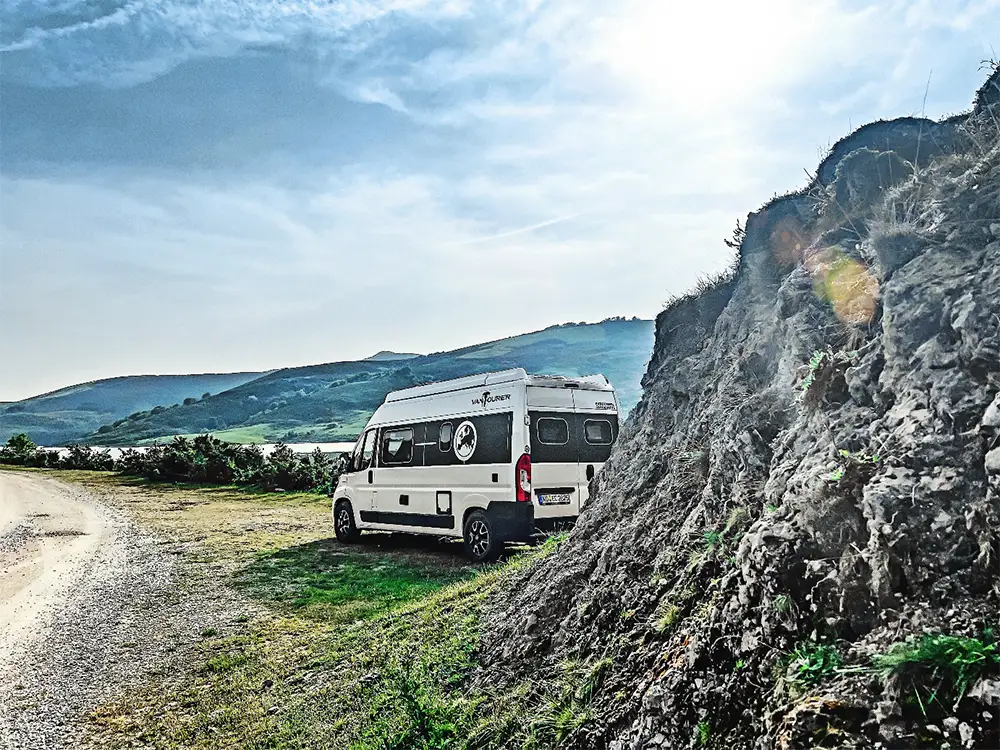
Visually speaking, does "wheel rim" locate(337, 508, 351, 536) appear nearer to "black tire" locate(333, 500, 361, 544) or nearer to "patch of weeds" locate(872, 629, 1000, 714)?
"black tire" locate(333, 500, 361, 544)

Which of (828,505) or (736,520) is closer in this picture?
(828,505)

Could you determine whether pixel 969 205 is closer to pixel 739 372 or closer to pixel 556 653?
pixel 739 372

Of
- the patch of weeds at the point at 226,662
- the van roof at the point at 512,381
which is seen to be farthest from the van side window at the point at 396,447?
the patch of weeds at the point at 226,662

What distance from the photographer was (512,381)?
11.7 metres

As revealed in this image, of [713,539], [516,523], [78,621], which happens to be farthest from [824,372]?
[78,621]

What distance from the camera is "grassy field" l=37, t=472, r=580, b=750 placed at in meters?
4.45

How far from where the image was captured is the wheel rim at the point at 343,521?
15102mm

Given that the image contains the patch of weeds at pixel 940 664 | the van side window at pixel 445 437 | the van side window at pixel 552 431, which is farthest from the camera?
the van side window at pixel 445 437

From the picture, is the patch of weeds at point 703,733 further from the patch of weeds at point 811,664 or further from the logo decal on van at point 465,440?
the logo decal on van at point 465,440

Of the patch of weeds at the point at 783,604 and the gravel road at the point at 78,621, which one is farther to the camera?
the gravel road at the point at 78,621

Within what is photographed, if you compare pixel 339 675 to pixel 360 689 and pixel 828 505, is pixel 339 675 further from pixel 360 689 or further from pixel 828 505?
pixel 828 505

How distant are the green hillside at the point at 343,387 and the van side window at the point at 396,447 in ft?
303

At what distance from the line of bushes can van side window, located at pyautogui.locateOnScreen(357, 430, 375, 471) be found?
799 cm

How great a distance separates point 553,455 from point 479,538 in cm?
183
